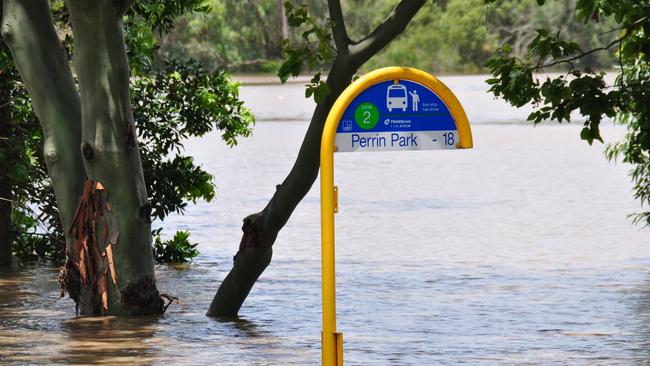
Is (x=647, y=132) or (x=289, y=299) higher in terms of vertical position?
(x=647, y=132)

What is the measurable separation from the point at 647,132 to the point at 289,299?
5.50 m

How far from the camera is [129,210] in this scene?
40.1ft

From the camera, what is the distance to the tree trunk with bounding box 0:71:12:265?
52.0 feet

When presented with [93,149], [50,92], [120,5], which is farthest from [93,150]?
[120,5]

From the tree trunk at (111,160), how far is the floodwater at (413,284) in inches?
16.6

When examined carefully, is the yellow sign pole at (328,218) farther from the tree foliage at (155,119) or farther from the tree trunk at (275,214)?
the tree foliage at (155,119)

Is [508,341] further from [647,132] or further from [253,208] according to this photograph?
[253,208]

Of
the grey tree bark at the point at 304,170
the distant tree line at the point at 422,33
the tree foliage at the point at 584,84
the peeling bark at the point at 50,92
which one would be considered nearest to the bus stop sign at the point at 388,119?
the tree foliage at the point at 584,84

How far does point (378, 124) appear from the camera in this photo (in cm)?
749

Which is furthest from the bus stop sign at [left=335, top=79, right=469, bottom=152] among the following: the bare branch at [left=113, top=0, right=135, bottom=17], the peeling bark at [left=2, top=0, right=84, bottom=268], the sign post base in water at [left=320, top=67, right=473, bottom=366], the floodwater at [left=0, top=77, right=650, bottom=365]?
the peeling bark at [left=2, top=0, right=84, bottom=268]

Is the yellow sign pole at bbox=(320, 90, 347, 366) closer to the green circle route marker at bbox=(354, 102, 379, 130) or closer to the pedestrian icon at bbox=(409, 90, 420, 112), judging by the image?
the green circle route marker at bbox=(354, 102, 379, 130)

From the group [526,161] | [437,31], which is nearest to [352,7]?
[437,31]

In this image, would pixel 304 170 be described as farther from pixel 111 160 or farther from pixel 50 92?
pixel 50 92

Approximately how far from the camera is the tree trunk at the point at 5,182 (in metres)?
15.9
